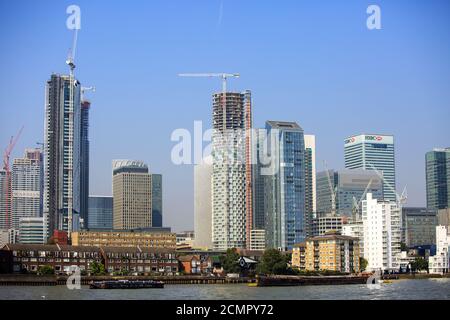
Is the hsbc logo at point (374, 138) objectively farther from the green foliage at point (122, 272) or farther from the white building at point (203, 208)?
the green foliage at point (122, 272)

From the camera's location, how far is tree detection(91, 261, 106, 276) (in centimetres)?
7332

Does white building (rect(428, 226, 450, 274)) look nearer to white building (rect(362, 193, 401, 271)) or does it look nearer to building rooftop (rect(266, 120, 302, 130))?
white building (rect(362, 193, 401, 271))

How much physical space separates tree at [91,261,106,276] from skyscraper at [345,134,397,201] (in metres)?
82.8

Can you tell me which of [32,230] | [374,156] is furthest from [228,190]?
[374,156]

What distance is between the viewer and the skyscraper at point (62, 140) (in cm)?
13575

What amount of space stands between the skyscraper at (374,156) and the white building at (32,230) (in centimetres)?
6071

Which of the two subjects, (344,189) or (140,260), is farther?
(344,189)

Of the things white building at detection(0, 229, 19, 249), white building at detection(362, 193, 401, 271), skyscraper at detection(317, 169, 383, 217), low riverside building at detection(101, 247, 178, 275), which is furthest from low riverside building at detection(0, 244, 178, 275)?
skyscraper at detection(317, 169, 383, 217)

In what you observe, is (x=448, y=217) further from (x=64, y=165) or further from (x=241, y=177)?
(x=64, y=165)

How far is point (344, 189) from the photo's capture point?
150125 mm

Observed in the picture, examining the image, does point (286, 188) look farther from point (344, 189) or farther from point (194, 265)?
point (194, 265)

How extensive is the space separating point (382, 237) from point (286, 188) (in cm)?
4207
